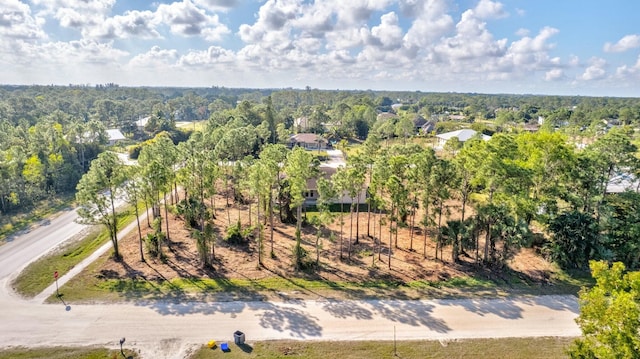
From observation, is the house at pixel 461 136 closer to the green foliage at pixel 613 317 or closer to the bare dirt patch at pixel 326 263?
the bare dirt patch at pixel 326 263

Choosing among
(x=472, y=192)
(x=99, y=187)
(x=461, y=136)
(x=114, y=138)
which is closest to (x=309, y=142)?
(x=461, y=136)

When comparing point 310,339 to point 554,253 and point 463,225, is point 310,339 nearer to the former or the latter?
point 463,225

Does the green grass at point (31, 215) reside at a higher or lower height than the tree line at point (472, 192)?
lower

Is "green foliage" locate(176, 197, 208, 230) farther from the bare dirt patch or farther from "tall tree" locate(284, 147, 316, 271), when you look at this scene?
"tall tree" locate(284, 147, 316, 271)

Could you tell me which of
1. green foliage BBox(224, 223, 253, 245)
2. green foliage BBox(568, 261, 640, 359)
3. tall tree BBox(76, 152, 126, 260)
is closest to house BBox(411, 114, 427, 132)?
green foliage BBox(224, 223, 253, 245)

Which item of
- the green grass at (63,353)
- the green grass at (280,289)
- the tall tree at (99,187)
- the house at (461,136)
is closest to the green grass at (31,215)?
the tall tree at (99,187)

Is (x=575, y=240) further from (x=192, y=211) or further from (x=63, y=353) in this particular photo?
(x=63, y=353)
